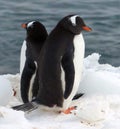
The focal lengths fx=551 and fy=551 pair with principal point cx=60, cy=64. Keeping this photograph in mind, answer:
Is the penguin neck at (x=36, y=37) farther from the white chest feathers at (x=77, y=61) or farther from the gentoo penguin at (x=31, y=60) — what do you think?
the white chest feathers at (x=77, y=61)

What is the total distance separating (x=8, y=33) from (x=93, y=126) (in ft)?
12.9

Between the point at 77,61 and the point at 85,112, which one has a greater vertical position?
the point at 77,61

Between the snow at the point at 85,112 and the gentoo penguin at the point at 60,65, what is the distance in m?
0.12

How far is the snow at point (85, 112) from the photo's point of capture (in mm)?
3814

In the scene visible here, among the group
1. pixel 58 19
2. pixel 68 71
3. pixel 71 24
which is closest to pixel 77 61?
pixel 68 71

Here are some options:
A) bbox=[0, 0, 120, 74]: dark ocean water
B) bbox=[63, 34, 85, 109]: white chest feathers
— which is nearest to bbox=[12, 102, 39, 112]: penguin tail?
bbox=[63, 34, 85, 109]: white chest feathers

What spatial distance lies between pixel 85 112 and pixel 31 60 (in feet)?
2.50

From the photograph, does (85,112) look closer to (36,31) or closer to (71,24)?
(71,24)

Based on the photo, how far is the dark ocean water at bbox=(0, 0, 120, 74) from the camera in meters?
7.10

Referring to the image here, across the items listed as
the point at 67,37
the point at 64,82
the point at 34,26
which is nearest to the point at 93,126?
the point at 64,82

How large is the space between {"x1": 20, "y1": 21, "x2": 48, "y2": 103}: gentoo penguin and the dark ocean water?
1.89 meters

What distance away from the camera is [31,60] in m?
4.70

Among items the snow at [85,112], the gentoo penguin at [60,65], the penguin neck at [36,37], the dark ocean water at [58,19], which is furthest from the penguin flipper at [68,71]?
the dark ocean water at [58,19]

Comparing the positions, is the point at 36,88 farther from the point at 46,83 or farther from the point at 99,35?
the point at 99,35
